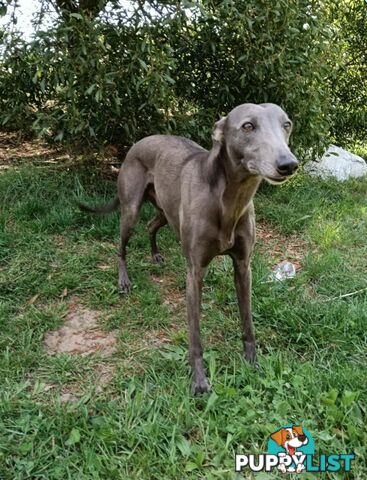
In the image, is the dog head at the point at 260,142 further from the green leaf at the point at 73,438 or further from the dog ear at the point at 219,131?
the green leaf at the point at 73,438

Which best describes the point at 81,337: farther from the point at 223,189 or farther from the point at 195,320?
the point at 223,189

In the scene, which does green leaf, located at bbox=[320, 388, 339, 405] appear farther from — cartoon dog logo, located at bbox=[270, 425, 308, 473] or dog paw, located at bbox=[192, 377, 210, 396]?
dog paw, located at bbox=[192, 377, 210, 396]

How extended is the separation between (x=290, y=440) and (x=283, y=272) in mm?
1819

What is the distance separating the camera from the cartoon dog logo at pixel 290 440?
211cm

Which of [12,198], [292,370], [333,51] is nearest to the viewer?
[292,370]

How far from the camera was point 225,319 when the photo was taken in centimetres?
331

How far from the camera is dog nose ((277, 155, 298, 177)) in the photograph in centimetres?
200

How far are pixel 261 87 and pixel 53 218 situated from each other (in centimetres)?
250

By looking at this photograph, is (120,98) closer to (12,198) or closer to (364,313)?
(12,198)

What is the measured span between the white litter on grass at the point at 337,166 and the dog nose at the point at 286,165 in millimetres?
4279

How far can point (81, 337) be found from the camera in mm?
3195

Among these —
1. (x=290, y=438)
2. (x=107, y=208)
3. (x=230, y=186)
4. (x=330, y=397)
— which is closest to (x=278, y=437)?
(x=290, y=438)

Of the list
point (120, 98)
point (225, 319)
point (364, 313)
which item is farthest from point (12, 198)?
point (364, 313)

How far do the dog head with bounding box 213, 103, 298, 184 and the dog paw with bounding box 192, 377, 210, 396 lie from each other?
1.18m
